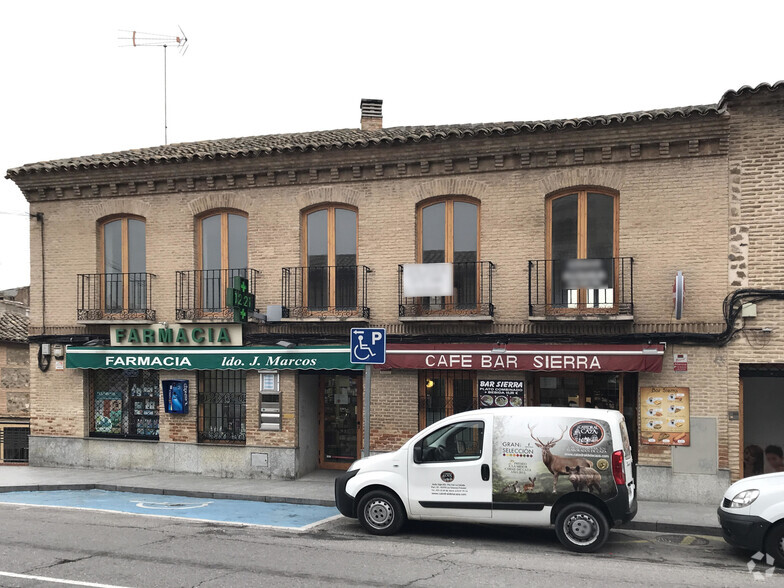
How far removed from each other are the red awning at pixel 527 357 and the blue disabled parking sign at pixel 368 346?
8.13ft

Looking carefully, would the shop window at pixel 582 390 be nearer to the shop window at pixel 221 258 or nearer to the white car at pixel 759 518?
the white car at pixel 759 518

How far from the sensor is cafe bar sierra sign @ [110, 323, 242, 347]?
15.5 m

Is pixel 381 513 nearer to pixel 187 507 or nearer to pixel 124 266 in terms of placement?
pixel 187 507

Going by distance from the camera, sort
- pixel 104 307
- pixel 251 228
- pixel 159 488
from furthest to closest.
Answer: pixel 104 307 < pixel 251 228 < pixel 159 488

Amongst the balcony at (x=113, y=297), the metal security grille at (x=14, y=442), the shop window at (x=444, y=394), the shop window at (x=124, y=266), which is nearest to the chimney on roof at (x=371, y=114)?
the shop window at (x=124, y=266)

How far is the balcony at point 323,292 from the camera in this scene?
15.0 m

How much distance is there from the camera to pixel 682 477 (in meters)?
12.9

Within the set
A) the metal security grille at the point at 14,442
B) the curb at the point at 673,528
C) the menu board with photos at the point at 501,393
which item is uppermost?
the menu board with photos at the point at 501,393

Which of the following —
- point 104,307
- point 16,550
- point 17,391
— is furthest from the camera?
point 17,391

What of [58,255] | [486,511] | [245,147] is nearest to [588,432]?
[486,511]

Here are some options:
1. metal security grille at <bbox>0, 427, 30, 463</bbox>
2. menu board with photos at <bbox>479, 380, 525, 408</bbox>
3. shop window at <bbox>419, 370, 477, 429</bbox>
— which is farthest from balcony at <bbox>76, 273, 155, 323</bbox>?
menu board with photos at <bbox>479, 380, 525, 408</bbox>

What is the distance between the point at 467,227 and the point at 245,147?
5.58 meters

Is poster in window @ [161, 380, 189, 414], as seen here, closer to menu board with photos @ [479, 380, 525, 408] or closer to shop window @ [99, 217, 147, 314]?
shop window @ [99, 217, 147, 314]

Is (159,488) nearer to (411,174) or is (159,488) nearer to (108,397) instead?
(108,397)
